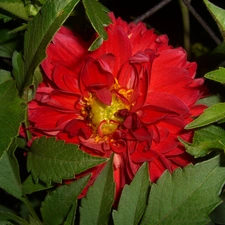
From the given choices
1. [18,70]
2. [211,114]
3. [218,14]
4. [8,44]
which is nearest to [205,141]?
[211,114]

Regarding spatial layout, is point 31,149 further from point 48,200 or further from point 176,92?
point 176,92

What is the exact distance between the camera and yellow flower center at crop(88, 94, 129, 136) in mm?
675

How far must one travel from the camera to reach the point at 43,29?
0.53 meters

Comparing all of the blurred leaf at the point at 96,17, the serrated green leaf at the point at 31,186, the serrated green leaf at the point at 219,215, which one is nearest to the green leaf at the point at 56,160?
the serrated green leaf at the point at 31,186

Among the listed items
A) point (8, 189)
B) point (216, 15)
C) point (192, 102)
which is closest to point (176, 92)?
point (192, 102)

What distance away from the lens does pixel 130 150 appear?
2.10 feet

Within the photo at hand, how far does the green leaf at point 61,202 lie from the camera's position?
1.96 feet

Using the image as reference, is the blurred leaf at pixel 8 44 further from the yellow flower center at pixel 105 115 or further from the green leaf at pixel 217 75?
the green leaf at pixel 217 75

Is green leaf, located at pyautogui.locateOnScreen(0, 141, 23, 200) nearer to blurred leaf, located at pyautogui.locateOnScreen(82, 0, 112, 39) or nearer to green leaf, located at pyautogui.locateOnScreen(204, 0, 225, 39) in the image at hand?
blurred leaf, located at pyautogui.locateOnScreen(82, 0, 112, 39)

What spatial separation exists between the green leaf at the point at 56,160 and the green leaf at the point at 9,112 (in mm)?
58

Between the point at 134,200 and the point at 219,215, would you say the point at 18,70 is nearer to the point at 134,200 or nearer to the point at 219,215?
the point at 134,200

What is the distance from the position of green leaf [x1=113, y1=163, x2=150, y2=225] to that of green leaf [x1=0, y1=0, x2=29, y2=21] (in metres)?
0.29

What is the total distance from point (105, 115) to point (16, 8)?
20 centimetres

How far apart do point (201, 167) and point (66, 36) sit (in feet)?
0.83
